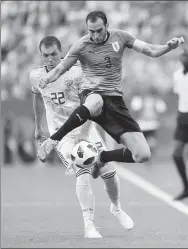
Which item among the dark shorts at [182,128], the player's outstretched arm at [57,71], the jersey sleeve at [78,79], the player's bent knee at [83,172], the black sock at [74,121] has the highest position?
the player's outstretched arm at [57,71]

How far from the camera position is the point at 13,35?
928 inches

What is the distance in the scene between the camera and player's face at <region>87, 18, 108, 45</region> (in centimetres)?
860

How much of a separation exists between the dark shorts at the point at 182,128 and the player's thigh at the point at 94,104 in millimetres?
4739

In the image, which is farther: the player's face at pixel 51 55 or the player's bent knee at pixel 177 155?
the player's bent knee at pixel 177 155

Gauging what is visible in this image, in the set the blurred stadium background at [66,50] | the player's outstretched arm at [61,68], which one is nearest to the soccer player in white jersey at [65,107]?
the player's outstretched arm at [61,68]

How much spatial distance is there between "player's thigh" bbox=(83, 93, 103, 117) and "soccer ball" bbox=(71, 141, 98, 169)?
472 mm

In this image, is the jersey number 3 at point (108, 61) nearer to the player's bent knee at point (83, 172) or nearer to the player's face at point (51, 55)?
the player's face at point (51, 55)

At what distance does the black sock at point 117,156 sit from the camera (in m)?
9.32

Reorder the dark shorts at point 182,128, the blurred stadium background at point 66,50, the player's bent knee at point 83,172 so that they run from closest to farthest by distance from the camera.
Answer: the player's bent knee at point 83,172 → the dark shorts at point 182,128 → the blurred stadium background at point 66,50

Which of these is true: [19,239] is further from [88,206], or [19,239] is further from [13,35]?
[13,35]

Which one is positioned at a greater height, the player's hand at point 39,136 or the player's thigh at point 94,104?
the player's thigh at point 94,104

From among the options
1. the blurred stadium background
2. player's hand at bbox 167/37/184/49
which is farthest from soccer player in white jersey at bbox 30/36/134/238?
the blurred stadium background

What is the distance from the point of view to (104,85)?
892 cm

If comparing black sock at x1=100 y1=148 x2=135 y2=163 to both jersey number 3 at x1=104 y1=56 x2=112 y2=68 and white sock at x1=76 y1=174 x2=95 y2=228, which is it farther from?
jersey number 3 at x1=104 y1=56 x2=112 y2=68
